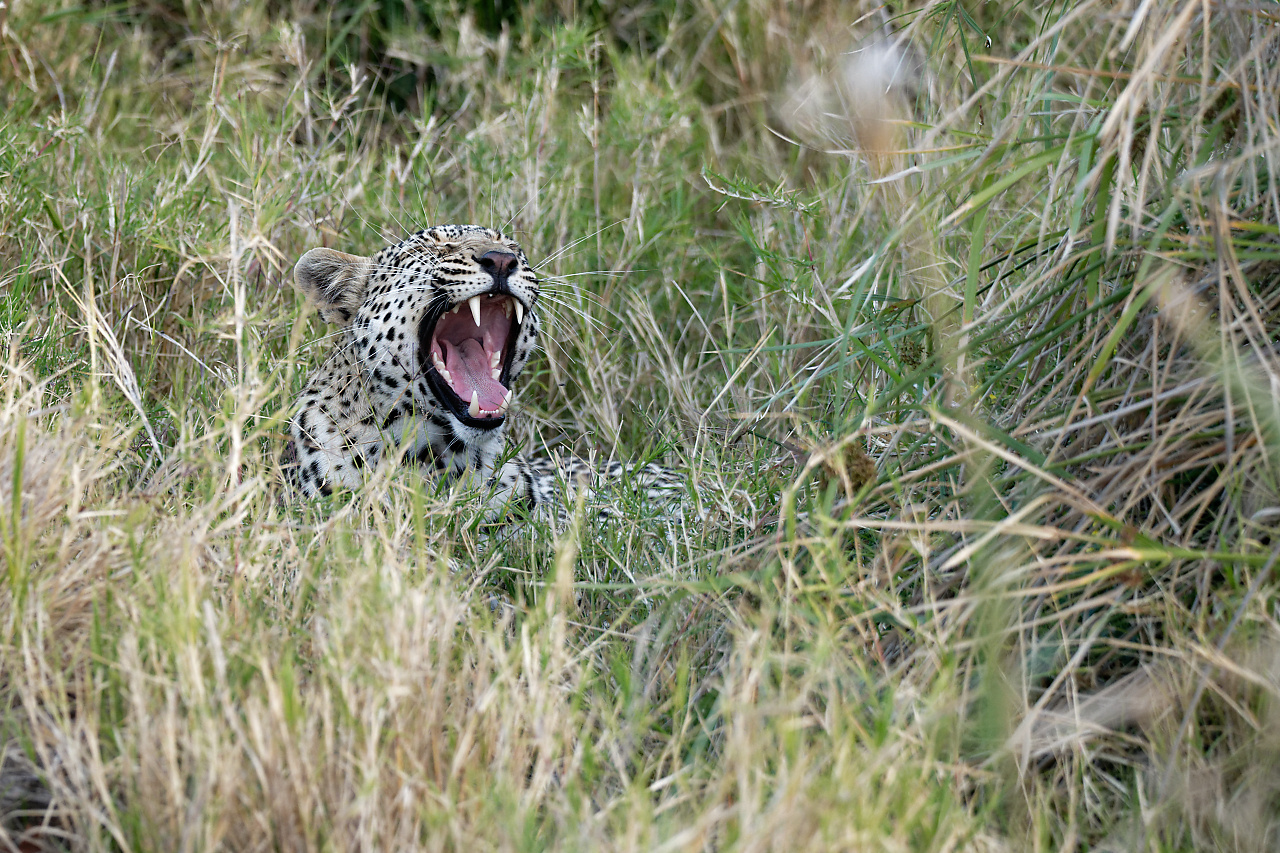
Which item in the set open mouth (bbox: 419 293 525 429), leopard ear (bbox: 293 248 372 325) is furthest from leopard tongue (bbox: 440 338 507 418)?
leopard ear (bbox: 293 248 372 325)

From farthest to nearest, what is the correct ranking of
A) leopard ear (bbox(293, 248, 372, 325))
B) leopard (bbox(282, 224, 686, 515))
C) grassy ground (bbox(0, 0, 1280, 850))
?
leopard ear (bbox(293, 248, 372, 325)) → leopard (bbox(282, 224, 686, 515)) → grassy ground (bbox(0, 0, 1280, 850))

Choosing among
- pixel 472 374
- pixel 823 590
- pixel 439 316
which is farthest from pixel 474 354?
pixel 823 590

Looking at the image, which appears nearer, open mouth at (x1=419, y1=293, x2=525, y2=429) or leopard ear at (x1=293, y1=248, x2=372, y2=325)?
open mouth at (x1=419, y1=293, x2=525, y2=429)

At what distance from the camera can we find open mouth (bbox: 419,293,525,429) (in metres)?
3.92

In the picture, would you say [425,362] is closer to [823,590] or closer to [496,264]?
[496,264]

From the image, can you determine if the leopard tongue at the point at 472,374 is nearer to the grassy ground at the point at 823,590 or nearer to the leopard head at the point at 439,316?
the leopard head at the point at 439,316

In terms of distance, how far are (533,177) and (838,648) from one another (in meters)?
3.08

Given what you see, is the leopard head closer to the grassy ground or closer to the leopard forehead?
the leopard forehead

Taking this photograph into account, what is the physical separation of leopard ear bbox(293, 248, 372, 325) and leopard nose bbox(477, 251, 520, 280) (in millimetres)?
508

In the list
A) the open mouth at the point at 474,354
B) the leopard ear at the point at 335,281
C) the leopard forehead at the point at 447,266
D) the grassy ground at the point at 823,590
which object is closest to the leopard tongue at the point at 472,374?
the open mouth at the point at 474,354

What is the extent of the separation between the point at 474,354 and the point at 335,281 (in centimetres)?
52

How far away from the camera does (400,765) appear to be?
6.80 ft

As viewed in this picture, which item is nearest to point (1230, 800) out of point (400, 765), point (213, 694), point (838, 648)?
point (838, 648)

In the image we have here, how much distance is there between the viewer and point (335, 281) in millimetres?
4223
